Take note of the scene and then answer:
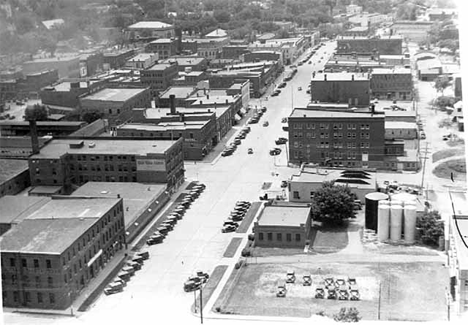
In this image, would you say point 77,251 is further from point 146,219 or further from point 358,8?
point 358,8

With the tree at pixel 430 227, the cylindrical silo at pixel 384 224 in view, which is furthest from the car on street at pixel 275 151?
the tree at pixel 430 227

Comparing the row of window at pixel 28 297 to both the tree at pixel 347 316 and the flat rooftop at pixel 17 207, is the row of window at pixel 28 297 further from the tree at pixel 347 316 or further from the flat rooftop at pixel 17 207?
the tree at pixel 347 316

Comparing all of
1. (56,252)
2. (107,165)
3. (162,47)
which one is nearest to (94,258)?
(56,252)

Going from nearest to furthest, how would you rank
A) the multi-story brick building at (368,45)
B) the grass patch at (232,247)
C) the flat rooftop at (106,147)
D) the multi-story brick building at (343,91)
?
the grass patch at (232,247)
the flat rooftop at (106,147)
the multi-story brick building at (343,91)
the multi-story brick building at (368,45)

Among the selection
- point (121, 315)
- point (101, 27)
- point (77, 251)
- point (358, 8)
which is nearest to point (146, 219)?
point (77, 251)

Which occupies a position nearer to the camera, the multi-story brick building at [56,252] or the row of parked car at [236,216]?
the multi-story brick building at [56,252]

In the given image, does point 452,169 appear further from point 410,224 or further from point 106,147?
point 106,147
